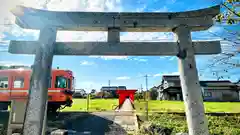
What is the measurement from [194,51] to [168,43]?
1.82ft

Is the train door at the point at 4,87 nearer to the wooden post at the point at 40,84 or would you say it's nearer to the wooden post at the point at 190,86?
the wooden post at the point at 40,84

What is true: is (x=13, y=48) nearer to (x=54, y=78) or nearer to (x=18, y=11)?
(x=18, y=11)

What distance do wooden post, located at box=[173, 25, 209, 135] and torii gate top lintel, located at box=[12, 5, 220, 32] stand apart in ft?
0.83

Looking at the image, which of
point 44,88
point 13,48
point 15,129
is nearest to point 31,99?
point 44,88

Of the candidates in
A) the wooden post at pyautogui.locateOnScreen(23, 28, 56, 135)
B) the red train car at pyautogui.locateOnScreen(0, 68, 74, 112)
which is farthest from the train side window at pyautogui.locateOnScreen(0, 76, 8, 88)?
the wooden post at pyautogui.locateOnScreen(23, 28, 56, 135)

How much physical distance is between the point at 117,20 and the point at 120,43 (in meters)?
0.49

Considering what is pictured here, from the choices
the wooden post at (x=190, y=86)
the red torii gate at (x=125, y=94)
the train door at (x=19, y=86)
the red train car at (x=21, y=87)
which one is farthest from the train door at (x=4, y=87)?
the wooden post at (x=190, y=86)

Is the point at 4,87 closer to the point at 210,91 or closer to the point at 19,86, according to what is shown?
the point at 19,86

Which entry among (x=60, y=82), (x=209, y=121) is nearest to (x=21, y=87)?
(x=60, y=82)

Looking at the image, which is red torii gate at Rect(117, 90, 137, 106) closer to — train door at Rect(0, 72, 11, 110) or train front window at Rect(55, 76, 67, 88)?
train front window at Rect(55, 76, 67, 88)

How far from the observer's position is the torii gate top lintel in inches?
143

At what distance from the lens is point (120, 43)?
12.0 ft

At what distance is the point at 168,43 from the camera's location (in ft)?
12.2

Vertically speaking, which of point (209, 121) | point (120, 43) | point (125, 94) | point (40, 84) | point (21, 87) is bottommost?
point (209, 121)
